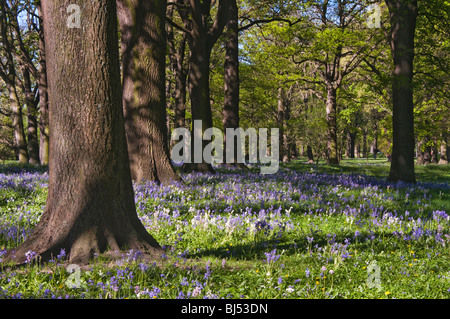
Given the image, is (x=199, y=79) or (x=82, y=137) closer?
(x=82, y=137)

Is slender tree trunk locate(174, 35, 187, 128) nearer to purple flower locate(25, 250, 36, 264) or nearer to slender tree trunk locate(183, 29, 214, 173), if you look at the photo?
slender tree trunk locate(183, 29, 214, 173)

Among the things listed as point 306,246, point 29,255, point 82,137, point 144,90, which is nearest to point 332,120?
point 144,90

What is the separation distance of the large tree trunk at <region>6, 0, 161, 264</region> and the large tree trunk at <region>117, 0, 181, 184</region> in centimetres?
519

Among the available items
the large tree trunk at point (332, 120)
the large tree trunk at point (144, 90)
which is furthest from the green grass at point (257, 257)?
the large tree trunk at point (332, 120)

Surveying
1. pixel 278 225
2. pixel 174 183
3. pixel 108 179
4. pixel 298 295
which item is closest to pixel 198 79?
pixel 174 183

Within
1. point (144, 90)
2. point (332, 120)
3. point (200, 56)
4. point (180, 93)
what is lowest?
point (144, 90)

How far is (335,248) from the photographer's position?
4969mm

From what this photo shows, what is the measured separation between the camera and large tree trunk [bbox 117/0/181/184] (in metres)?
9.73

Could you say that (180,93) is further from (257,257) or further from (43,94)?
(257,257)

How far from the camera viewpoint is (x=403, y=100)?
12719mm

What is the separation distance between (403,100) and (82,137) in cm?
1151

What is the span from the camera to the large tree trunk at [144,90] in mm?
9734

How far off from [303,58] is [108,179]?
23.9 metres

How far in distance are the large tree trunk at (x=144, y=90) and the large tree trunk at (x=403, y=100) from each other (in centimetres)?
777
